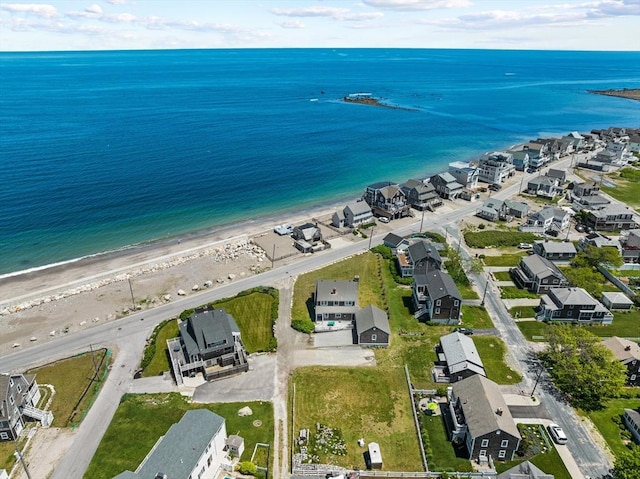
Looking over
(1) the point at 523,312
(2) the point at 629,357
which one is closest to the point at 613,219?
(1) the point at 523,312

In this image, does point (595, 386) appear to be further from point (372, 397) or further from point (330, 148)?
point (330, 148)

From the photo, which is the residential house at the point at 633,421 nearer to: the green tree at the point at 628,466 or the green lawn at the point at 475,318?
the green tree at the point at 628,466

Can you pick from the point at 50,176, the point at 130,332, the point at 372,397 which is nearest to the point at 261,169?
the point at 50,176

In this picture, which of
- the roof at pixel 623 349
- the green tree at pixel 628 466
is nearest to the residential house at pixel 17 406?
the green tree at pixel 628 466

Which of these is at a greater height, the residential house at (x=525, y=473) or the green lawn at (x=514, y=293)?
the residential house at (x=525, y=473)

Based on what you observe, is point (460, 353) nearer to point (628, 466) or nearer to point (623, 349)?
point (628, 466)

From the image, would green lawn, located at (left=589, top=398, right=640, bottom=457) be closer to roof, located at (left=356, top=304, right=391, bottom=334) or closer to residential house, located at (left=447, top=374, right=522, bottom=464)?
residential house, located at (left=447, top=374, right=522, bottom=464)
